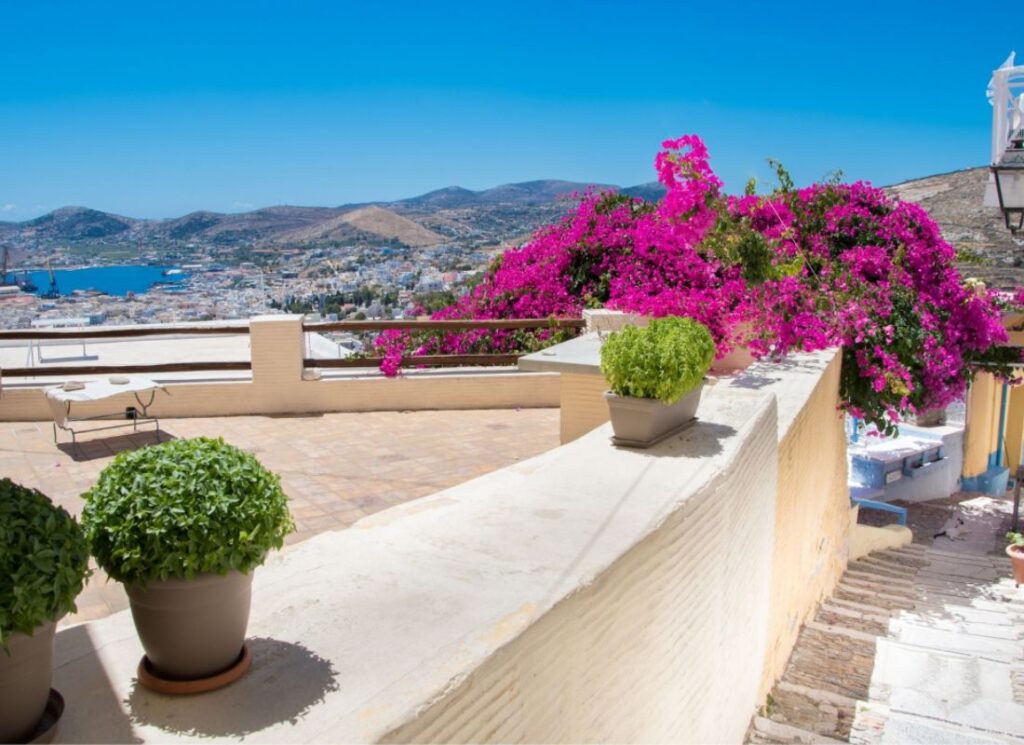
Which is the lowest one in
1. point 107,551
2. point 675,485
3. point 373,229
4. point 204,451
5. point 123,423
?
point 123,423

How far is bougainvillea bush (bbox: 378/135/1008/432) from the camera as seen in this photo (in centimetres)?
743

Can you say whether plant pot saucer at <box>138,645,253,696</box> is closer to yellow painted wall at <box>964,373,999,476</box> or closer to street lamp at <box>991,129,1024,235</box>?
street lamp at <box>991,129,1024,235</box>

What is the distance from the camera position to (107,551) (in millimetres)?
1841

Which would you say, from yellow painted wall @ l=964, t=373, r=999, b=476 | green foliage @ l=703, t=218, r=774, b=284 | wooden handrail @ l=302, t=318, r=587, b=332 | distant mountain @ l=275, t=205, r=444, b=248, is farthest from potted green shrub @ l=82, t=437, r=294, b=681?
yellow painted wall @ l=964, t=373, r=999, b=476

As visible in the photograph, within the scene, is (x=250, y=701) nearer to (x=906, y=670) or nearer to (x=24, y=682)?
(x=24, y=682)

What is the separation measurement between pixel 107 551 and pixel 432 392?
24.0 ft

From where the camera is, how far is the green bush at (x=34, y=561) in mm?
1518

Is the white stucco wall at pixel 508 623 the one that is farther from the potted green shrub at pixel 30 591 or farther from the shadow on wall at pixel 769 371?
the shadow on wall at pixel 769 371

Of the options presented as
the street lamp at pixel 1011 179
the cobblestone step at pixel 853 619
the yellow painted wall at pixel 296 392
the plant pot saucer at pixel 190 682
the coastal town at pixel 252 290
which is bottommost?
the cobblestone step at pixel 853 619

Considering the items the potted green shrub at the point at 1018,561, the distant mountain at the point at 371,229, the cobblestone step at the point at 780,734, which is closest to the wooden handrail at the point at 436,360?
the cobblestone step at the point at 780,734

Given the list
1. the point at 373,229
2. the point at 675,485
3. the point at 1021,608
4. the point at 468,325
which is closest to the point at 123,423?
the point at 468,325

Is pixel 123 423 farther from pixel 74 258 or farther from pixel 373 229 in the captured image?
pixel 373 229

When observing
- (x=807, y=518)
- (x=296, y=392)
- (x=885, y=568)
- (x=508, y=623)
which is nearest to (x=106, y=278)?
(x=296, y=392)

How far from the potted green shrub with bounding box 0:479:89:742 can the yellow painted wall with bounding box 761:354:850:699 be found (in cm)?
444
